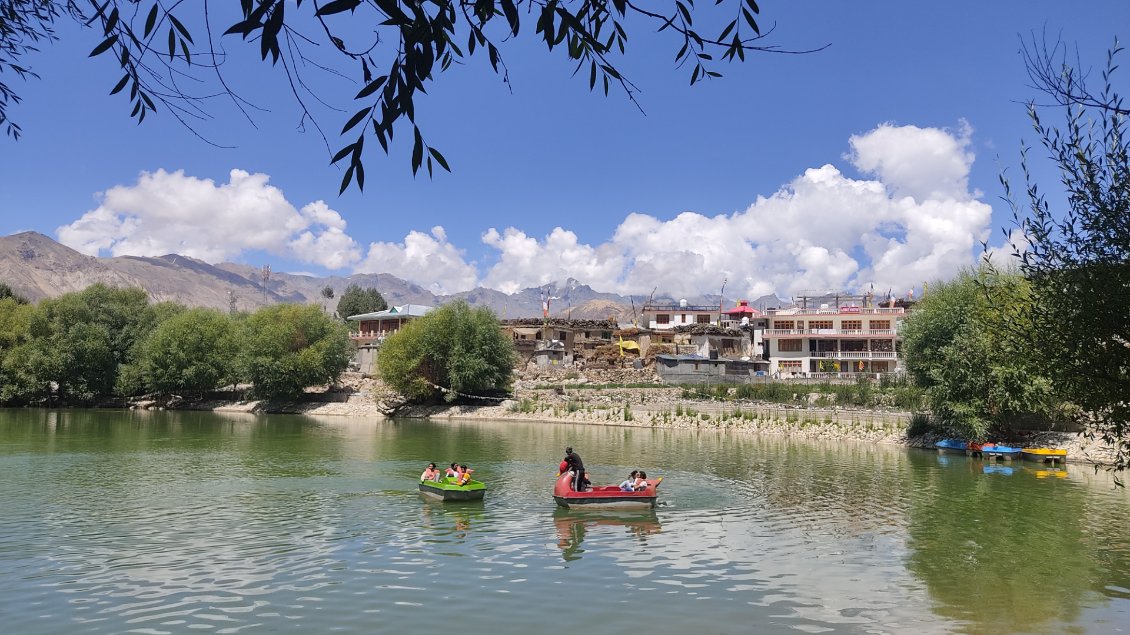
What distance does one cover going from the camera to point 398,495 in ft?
85.4

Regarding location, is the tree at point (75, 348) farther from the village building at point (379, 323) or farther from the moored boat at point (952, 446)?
the moored boat at point (952, 446)

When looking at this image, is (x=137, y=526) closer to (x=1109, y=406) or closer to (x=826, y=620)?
(x=826, y=620)

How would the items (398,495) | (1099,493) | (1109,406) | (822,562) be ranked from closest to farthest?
(1109,406) < (822,562) < (398,495) < (1099,493)

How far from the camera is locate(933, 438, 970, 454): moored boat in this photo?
135 feet

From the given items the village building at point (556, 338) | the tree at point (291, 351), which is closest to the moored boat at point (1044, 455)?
the tree at point (291, 351)

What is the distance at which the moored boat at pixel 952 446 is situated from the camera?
41156mm

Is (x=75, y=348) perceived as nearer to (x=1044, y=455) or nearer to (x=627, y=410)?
(x=627, y=410)

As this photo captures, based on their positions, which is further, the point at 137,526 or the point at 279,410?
the point at 279,410

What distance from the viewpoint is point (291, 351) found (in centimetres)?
7719

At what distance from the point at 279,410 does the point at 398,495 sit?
2236 inches

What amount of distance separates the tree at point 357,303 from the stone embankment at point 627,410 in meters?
64.7

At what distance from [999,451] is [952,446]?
3243mm

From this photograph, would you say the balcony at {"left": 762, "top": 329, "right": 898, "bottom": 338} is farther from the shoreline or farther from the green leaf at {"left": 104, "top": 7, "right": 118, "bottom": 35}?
the green leaf at {"left": 104, "top": 7, "right": 118, "bottom": 35}

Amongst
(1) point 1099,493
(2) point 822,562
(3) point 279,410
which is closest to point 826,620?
(2) point 822,562
